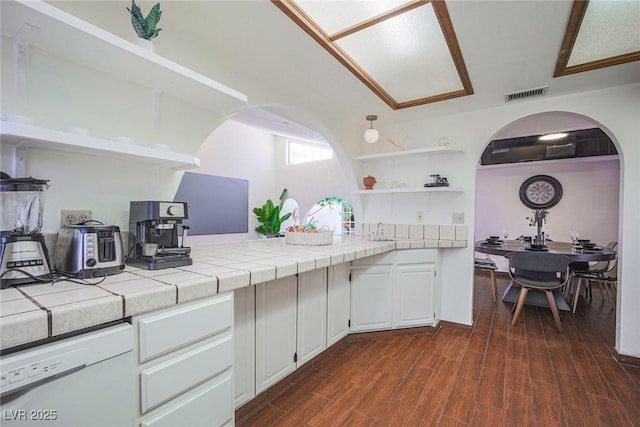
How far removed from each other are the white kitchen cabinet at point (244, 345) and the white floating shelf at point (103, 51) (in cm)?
111

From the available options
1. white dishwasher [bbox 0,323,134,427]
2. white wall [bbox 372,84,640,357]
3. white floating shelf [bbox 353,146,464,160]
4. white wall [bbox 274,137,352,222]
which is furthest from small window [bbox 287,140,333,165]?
white dishwasher [bbox 0,323,134,427]

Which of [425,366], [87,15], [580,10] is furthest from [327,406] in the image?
[580,10]

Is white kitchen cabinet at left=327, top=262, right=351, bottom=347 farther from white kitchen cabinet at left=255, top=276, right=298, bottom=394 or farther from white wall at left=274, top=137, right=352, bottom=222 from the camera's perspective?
white wall at left=274, top=137, right=352, bottom=222

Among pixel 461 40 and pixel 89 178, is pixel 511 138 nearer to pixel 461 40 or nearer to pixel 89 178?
pixel 461 40

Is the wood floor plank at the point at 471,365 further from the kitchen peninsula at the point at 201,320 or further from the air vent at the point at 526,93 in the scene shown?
the air vent at the point at 526,93

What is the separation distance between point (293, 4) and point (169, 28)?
2.32 ft

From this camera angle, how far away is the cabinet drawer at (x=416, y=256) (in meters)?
2.74

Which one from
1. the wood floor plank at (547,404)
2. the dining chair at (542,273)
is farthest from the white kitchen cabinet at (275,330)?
the dining chair at (542,273)

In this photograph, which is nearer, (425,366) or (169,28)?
(169,28)

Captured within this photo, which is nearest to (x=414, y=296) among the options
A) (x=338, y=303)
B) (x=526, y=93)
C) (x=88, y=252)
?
(x=338, y=303)

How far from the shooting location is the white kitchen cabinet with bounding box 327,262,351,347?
2.30 meters

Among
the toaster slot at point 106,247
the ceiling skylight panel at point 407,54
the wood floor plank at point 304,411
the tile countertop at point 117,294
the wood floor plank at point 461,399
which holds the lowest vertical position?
the wood floor plank at point 304,411

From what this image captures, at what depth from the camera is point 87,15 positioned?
4.22ft

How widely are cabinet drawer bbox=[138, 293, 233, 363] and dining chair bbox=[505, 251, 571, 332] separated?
3.21 m
